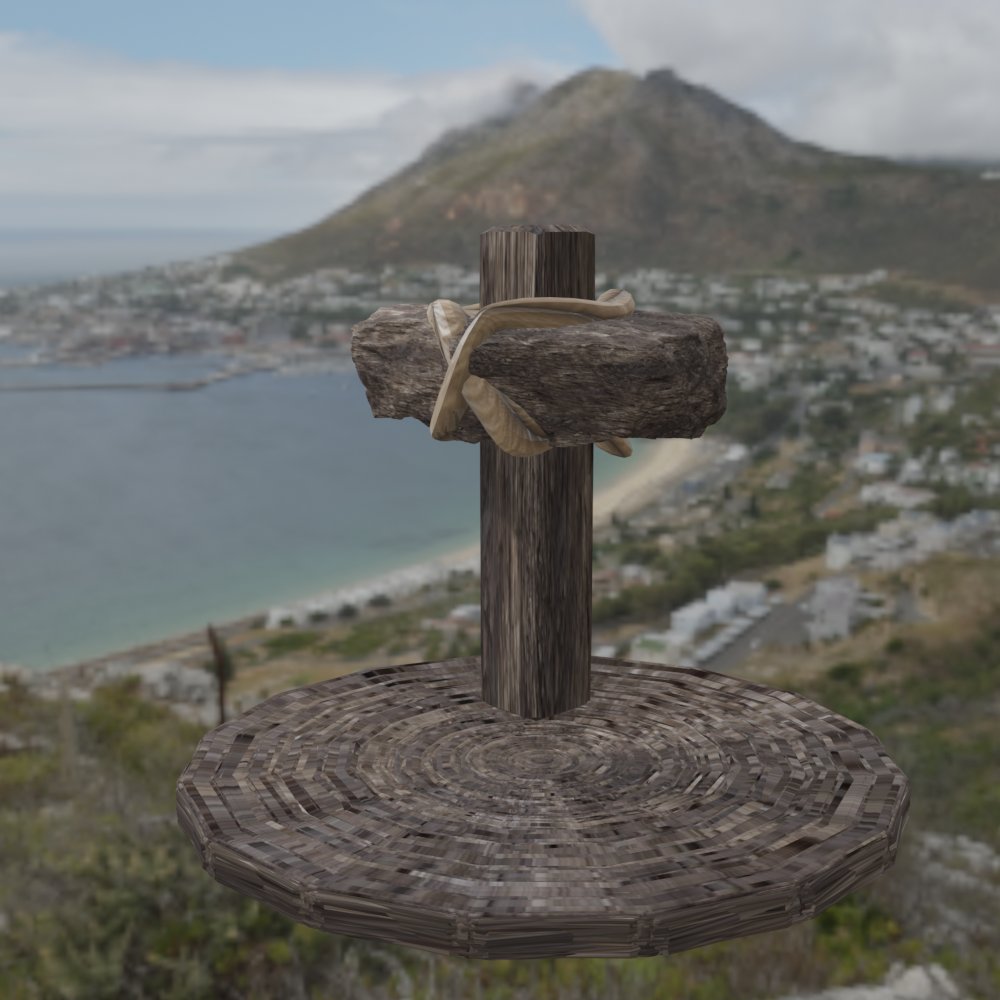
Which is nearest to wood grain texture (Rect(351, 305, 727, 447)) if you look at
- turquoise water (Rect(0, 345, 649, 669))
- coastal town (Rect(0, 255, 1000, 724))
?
coastal town (Rect(0, 255, 1000, 724))

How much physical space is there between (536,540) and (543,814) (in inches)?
19.2

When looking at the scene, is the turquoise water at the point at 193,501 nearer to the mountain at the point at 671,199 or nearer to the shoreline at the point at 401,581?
the shoreline at the point at 401,581

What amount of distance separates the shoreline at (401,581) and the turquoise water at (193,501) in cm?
71

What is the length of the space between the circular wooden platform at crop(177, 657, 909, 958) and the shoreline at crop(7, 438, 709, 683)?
16.7 meters

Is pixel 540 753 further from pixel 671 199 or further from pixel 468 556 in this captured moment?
pixel 671 199

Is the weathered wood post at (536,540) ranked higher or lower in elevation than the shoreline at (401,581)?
higher

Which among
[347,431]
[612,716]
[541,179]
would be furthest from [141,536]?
[612,716]

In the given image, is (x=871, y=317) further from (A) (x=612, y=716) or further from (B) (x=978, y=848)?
(A) (x=612, y=716)

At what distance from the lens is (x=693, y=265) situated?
27.7 m

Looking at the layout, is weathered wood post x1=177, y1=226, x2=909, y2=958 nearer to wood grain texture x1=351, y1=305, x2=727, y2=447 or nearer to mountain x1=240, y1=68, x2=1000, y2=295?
wood grain texture x1=351, y1=305, x2=727, y2=447

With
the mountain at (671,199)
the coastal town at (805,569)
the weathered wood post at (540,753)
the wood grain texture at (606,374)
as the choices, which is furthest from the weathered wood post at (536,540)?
the mountain at (671,199)

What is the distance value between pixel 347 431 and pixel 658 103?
14.9m

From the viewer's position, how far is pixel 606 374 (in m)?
1.59

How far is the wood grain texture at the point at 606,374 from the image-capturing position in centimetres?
157
